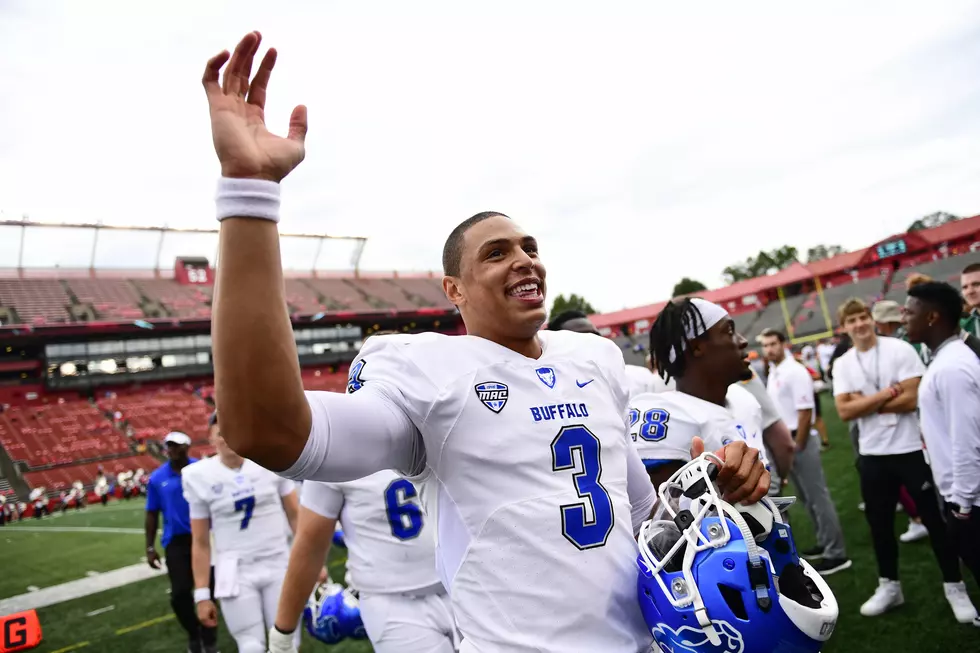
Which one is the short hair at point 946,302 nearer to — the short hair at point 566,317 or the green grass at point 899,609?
the green grass at point 899,609

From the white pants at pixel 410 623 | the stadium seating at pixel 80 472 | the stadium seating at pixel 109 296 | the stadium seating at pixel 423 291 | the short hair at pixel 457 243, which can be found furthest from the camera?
the stadium seating at pixel 423 291

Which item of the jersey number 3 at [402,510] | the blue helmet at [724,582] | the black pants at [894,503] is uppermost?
the blue helmet at [724,582]

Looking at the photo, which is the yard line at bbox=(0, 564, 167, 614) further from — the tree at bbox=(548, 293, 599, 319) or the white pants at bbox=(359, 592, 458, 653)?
the tree at bbox=(548, 293, 599, 319)

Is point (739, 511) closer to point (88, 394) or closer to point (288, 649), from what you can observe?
point (288, 649)

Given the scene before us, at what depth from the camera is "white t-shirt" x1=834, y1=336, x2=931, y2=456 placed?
4.20 m

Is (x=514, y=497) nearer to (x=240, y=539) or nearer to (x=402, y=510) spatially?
(x=402, y=510)

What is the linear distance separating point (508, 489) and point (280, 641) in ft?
6.04

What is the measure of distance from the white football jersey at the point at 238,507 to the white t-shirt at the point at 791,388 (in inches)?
179

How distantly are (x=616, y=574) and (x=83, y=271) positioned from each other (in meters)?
42.8

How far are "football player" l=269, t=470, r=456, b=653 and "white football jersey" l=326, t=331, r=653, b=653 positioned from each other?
121cm

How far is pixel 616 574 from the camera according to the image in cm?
151

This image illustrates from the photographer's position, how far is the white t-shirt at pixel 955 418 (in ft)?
10.9

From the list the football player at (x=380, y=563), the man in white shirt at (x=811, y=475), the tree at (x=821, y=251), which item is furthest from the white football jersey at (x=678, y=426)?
the tree at (x=821, y=251)

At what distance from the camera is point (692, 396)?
8.69ft
